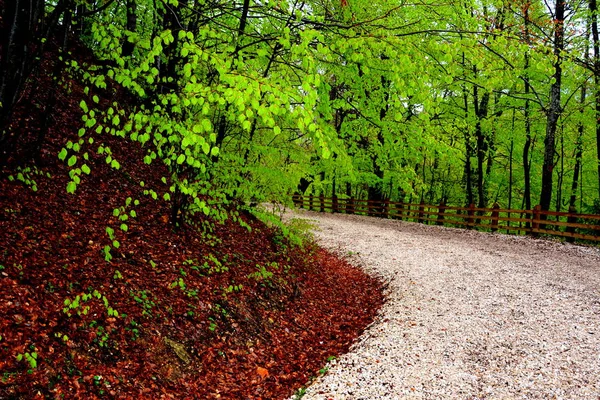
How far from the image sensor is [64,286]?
175 inches

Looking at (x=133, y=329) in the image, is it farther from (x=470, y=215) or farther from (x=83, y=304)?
(x=470, y=215)

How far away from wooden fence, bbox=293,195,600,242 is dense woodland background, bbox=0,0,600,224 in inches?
44.5

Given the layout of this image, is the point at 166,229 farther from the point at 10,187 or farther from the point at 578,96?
the point at 578,96

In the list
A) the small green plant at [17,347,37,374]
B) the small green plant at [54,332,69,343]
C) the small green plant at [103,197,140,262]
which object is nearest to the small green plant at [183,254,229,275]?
the small green plant at [103,197,140,262]

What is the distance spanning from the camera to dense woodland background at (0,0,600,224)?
337cm

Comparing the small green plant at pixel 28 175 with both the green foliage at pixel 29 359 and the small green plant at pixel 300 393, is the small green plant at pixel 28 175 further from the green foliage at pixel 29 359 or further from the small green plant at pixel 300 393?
the small green plant at pixel 300 393

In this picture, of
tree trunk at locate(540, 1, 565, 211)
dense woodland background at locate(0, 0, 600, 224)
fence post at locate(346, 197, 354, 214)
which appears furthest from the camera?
fence post at locate(346, 197, 354, 214)

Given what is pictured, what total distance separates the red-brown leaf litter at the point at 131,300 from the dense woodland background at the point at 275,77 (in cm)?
61

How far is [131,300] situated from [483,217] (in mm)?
14915

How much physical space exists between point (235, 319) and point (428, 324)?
10.7 ft

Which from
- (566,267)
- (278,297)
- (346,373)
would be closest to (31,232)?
(278,297)

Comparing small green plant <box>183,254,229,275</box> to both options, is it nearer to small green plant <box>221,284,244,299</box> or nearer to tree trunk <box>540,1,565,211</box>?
small green plant <box>221,284,244,299</box>

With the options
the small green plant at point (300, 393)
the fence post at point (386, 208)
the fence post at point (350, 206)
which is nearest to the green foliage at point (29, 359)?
the small green plant at point (300, 393)

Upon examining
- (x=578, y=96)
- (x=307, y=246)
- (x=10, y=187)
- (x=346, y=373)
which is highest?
(x=578, y=96)
